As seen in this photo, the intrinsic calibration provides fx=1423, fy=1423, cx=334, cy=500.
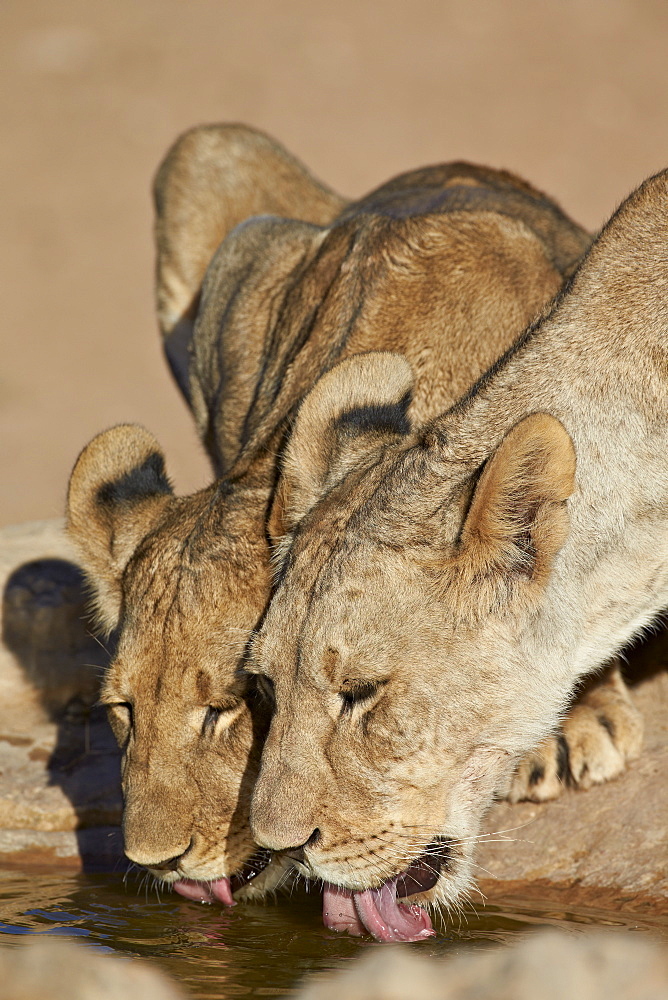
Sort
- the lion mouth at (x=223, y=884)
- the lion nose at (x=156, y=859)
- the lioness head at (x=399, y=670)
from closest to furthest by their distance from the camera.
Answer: the lioness head at (x=399, y=670) < the lion nose at (x=156, y=859) < the lion mouth at (x=223, y=884)

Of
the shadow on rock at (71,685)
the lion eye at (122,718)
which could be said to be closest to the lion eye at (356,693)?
the lion eye at (122,718)

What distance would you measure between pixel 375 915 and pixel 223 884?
0.60 m

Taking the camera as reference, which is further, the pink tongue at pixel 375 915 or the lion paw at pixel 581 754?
the lion paw at pixel 581 754

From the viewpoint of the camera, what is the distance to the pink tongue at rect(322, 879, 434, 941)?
13.8ft

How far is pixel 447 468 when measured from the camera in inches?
164

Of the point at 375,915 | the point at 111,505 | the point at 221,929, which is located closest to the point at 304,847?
the point at 375,915

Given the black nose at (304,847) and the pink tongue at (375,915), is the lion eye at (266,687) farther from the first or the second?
the pink tongue at (375,915)

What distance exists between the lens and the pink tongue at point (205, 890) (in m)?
4.59

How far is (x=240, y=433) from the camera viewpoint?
621 cm

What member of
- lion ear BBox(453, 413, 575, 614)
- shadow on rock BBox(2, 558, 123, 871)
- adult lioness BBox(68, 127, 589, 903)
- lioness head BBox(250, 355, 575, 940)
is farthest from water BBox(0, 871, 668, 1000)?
lion ear BBox(453, 413, 575, 614)

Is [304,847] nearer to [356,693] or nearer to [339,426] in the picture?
[356,693]

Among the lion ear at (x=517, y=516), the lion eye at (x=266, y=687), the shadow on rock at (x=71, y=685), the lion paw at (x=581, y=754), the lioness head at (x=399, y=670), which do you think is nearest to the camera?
the lion ear at (x=517, y=516)

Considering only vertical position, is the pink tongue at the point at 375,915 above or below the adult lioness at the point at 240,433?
below

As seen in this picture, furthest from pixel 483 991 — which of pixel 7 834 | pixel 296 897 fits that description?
pixel 7 834
